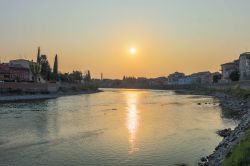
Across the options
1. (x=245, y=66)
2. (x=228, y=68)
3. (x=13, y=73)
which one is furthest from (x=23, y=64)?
(x=228, y=68)

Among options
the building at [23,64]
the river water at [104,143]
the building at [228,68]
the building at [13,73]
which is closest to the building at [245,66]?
the building at [228,68]

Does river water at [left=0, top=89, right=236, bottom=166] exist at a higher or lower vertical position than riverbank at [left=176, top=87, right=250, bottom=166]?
lower

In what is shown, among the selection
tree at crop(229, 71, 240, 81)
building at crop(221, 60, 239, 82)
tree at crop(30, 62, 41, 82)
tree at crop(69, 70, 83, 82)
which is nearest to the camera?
tree at crop(30, 62, 41, 82)

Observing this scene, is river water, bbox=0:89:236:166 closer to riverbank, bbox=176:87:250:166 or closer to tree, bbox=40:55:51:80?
riverbank, bbox=176:87:250:166

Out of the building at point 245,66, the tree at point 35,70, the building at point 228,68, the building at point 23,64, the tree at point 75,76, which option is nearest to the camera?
the tree at point 35,70

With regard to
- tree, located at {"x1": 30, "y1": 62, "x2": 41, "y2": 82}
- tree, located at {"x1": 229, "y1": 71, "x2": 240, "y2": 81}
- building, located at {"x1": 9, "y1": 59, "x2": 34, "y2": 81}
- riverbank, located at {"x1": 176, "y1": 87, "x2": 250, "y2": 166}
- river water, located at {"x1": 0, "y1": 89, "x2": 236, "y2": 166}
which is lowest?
river water, located at {"x1": 0, "y1": 89, "x2": 236, "y2": 166}

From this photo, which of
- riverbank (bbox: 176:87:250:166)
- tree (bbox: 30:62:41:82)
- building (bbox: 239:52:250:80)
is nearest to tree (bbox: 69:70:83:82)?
tree (bbox: 30:62:41:82)

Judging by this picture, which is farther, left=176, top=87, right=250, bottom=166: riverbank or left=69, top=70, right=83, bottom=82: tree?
left=69, top=70, right=83, bottom=82: tree

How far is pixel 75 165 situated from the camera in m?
22.1

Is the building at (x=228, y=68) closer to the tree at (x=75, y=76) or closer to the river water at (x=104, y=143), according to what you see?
the tree at (x=75, y=76)

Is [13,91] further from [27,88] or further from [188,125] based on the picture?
[188,125]

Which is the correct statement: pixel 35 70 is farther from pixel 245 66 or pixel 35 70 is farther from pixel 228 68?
pixel 228 68

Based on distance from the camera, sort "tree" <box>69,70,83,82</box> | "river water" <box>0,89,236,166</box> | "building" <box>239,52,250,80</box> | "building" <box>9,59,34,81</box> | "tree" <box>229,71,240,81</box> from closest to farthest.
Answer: "river water" <box>0,89,236,166</box>, "building" <box>239,52,250,80</box>, "building" <box>9,59,34,81</box>, "tree" <box>229,71,240,81</box>, "tree" <box>69,70,83,82</box>

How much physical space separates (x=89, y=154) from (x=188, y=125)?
18.9m
